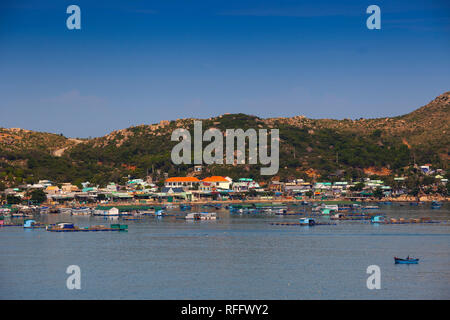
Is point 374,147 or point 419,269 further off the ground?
point 374,147

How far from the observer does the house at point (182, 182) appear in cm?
17100

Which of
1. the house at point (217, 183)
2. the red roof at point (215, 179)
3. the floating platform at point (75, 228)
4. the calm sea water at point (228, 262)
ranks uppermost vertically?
the red roof at point (215, 179)

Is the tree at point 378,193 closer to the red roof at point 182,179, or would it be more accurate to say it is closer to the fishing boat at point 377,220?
the red roof at point 182,179

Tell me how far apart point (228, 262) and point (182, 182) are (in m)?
114

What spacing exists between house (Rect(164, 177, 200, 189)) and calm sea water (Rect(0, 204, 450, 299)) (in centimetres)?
8156

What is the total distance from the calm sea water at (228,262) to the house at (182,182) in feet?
268

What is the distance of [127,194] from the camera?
155750 mm

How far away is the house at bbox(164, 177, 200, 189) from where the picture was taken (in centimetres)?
17100

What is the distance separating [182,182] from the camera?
17200cm

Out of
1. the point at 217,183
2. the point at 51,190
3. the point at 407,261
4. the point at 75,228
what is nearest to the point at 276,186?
the point at 217,183

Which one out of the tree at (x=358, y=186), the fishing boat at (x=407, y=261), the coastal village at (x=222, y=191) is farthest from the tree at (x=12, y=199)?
the fishing boat at (x=407, y=261)
